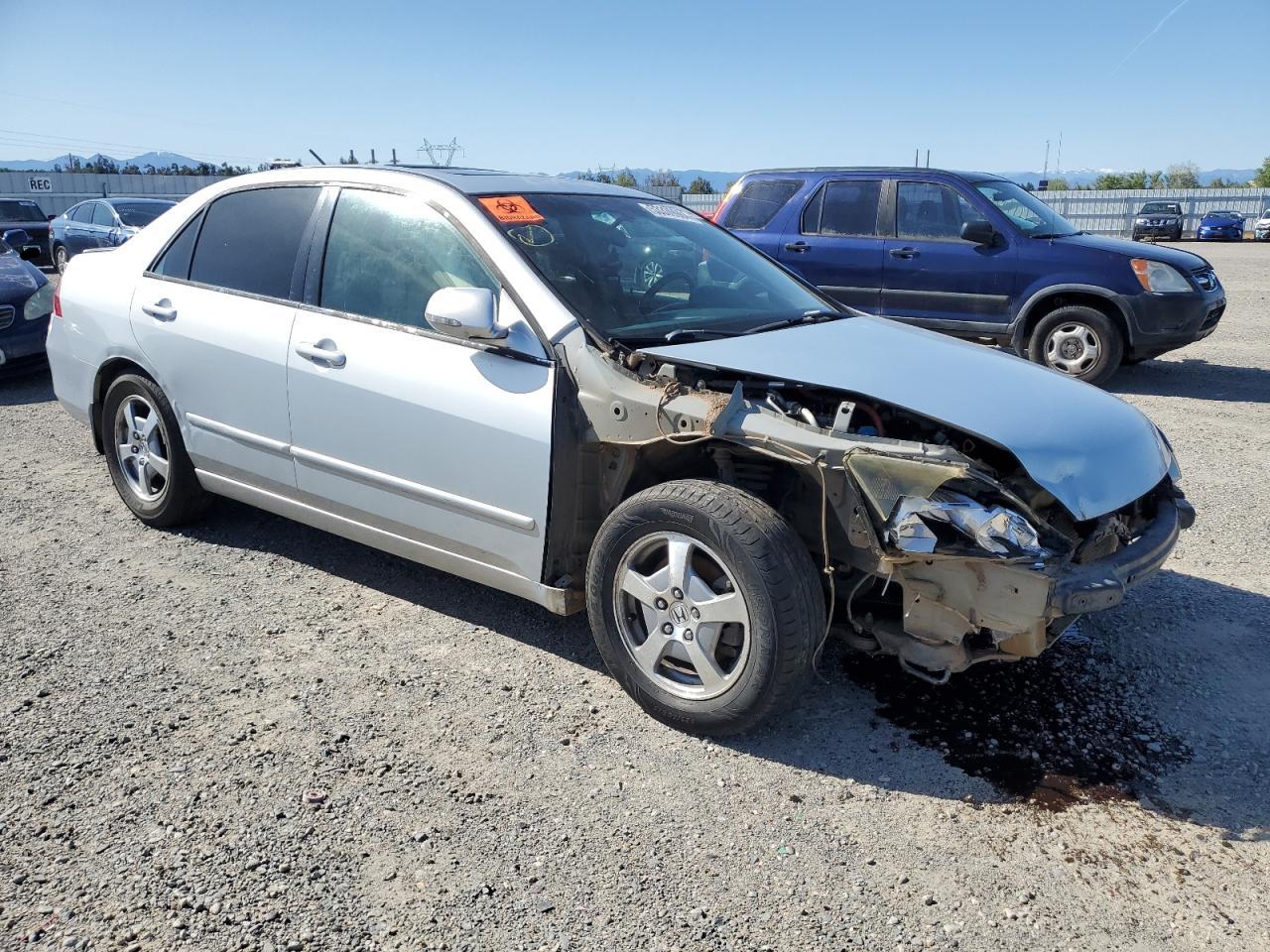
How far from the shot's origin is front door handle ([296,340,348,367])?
12.8 feet

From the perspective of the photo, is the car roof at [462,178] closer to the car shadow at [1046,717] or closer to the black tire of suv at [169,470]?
the black tire of suv at [169,470]

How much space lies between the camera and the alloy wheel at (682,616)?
125 inches

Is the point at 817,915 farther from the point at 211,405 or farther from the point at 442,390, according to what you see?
the point at 211,405

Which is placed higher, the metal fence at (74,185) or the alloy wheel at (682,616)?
the metal fence at (74,185)

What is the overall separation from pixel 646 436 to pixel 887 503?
0.81 m

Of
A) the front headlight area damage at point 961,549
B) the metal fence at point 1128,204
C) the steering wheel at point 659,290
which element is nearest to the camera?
the front headlight area damage at point 961,549

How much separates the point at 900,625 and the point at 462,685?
5.04ft

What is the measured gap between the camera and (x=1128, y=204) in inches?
1531

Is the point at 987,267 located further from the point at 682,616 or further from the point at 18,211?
the point at 18,211

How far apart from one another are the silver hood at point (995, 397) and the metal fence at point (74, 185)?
33816mm

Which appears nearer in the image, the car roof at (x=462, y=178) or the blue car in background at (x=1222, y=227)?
the car roof at (x=462, y=178)

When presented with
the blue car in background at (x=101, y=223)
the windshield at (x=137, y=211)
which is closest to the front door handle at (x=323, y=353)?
the blue car in background at (x=101, y=223)

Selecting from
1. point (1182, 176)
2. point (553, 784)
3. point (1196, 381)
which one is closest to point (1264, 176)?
point (1182, 176)

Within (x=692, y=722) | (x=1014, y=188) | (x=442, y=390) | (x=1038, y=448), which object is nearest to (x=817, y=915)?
(x=692, y=722)
